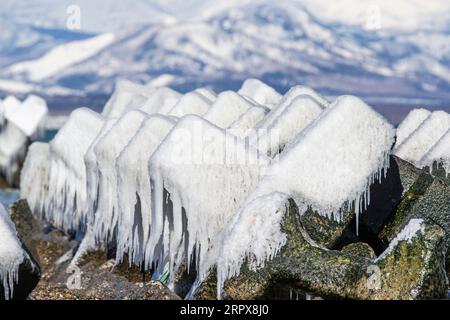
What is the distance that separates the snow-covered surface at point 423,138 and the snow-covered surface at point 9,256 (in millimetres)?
8093

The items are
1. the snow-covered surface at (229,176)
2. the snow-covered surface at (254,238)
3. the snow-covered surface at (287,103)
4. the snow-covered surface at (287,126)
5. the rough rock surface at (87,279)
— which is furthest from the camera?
the snow-covered surface at (287,103)

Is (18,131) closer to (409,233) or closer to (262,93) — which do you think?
(262,93)

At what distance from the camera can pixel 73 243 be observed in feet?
71.8

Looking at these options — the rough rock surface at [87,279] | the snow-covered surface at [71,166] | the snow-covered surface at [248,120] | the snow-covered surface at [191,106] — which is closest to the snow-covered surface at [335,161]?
the rough rock surface at [87,279]

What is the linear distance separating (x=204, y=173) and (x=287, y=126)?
2298mm

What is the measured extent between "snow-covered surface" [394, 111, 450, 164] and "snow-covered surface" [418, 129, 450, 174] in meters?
0.87

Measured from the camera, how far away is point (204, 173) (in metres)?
14.6

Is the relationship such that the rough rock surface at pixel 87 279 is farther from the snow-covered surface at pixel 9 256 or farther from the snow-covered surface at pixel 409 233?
the snow-covered surface at pixel 409 233

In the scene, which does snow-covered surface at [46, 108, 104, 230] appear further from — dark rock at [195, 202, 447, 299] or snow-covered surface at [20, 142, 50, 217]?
dark rock at [195, 202, 447, 299]

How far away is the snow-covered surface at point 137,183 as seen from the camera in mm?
16516

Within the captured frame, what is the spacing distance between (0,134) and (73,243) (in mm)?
23552

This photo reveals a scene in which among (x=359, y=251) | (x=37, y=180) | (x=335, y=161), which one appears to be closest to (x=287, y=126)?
(x=335, y=161)

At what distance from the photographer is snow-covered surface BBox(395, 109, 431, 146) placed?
21.0 m

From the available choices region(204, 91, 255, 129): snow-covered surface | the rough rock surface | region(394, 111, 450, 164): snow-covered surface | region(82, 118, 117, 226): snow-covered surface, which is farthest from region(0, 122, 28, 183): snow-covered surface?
region(394, 111, 450, 164): snow-covered surface
